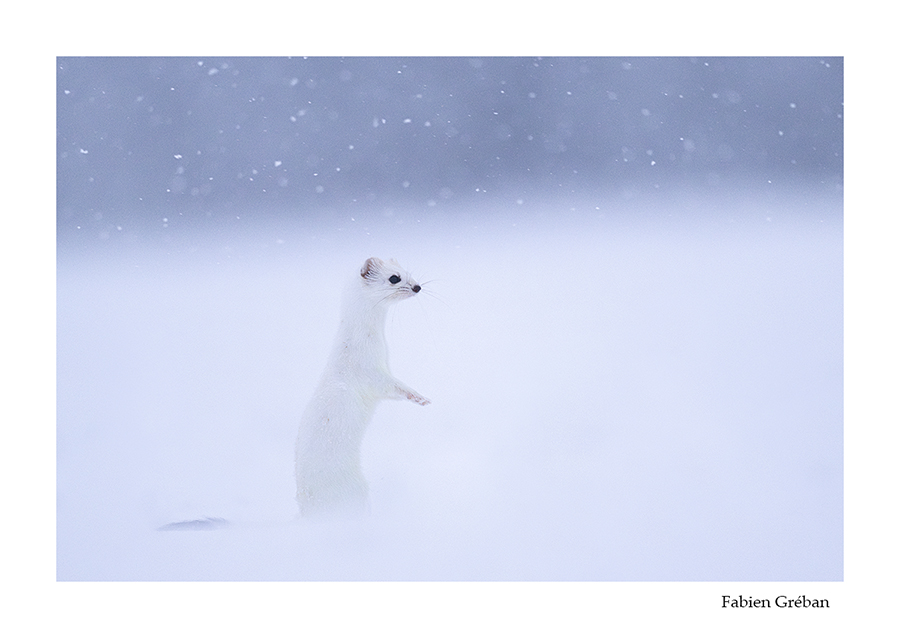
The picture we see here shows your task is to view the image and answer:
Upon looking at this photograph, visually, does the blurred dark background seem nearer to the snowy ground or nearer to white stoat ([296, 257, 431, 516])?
the snowy ground

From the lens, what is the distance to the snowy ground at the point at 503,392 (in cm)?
212

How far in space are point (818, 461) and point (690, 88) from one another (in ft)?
4.91

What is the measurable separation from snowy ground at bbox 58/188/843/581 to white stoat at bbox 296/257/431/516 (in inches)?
8.8

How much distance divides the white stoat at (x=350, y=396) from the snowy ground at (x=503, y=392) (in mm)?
224

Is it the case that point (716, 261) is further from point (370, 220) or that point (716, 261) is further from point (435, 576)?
point (435, 576)

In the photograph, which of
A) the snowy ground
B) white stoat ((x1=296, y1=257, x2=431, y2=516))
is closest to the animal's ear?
white stoat ((x1=296, y1=257, x2=431, y2=516))

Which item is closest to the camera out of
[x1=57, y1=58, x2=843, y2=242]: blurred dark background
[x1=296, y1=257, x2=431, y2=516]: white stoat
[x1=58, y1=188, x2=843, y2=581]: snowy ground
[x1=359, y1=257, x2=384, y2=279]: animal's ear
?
[x1=296, y1=257, x2=431, y2=516]: white stoat

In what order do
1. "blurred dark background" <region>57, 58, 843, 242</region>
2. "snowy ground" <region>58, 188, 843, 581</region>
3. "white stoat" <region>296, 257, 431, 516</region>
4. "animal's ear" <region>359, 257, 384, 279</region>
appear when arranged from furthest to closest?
"blurred dark background" <region>57, 58, 843, 242</region>, "snowy ground" <region>58, 188, 843, 581</region>, "animal's ear" <region>359, 257, 384, 279</region>, "white stoat" <region>296, 257, 431, 516</region>

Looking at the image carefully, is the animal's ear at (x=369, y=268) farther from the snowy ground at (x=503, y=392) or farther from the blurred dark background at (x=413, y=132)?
the blurred dark background at (x=413, y=132)

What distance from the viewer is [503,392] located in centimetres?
238

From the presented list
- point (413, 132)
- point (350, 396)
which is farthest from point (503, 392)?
point (413, 132)

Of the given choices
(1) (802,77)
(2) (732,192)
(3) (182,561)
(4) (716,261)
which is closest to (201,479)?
(3) (182,561)

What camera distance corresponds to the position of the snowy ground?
212 cm

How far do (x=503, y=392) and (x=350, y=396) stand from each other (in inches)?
27.7
